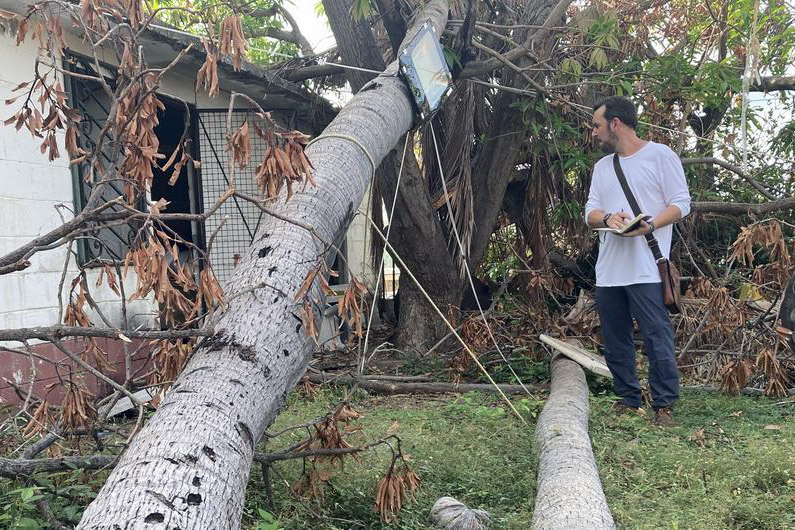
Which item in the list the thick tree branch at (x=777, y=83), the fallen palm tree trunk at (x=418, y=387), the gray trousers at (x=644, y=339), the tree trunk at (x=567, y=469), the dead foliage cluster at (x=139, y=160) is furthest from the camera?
the thick tree branch at (x=777, y=83)

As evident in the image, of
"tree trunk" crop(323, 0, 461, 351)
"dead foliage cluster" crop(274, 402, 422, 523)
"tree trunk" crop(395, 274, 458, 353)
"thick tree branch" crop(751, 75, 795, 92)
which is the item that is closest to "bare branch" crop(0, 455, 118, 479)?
"dead foliage cluster" crop(274, 402, 422, 523)

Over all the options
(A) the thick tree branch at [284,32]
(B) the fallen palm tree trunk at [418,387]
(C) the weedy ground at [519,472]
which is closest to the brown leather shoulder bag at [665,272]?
(C) the weedy ground at [519,472]

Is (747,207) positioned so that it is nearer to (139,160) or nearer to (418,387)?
(418,387)

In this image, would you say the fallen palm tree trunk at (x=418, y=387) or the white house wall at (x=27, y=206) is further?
the fallen palm tree trunk at (x=418, y=387)

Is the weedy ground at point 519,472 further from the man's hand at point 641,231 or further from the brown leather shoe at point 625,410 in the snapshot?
the man's hand at point 641,231

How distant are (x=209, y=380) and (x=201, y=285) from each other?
0.98 ft

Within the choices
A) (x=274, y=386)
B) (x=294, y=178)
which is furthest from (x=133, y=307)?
(x=294, y=178)

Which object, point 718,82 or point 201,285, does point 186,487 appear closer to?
point 201,285

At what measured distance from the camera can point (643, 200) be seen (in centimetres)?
425

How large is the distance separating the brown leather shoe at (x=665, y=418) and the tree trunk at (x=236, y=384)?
2.21 meters

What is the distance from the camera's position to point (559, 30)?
240 inches

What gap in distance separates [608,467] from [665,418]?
92 centimetres

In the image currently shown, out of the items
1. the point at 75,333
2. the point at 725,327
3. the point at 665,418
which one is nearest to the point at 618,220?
the point at 665,418

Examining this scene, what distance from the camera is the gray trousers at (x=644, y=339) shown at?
4.14 metres
